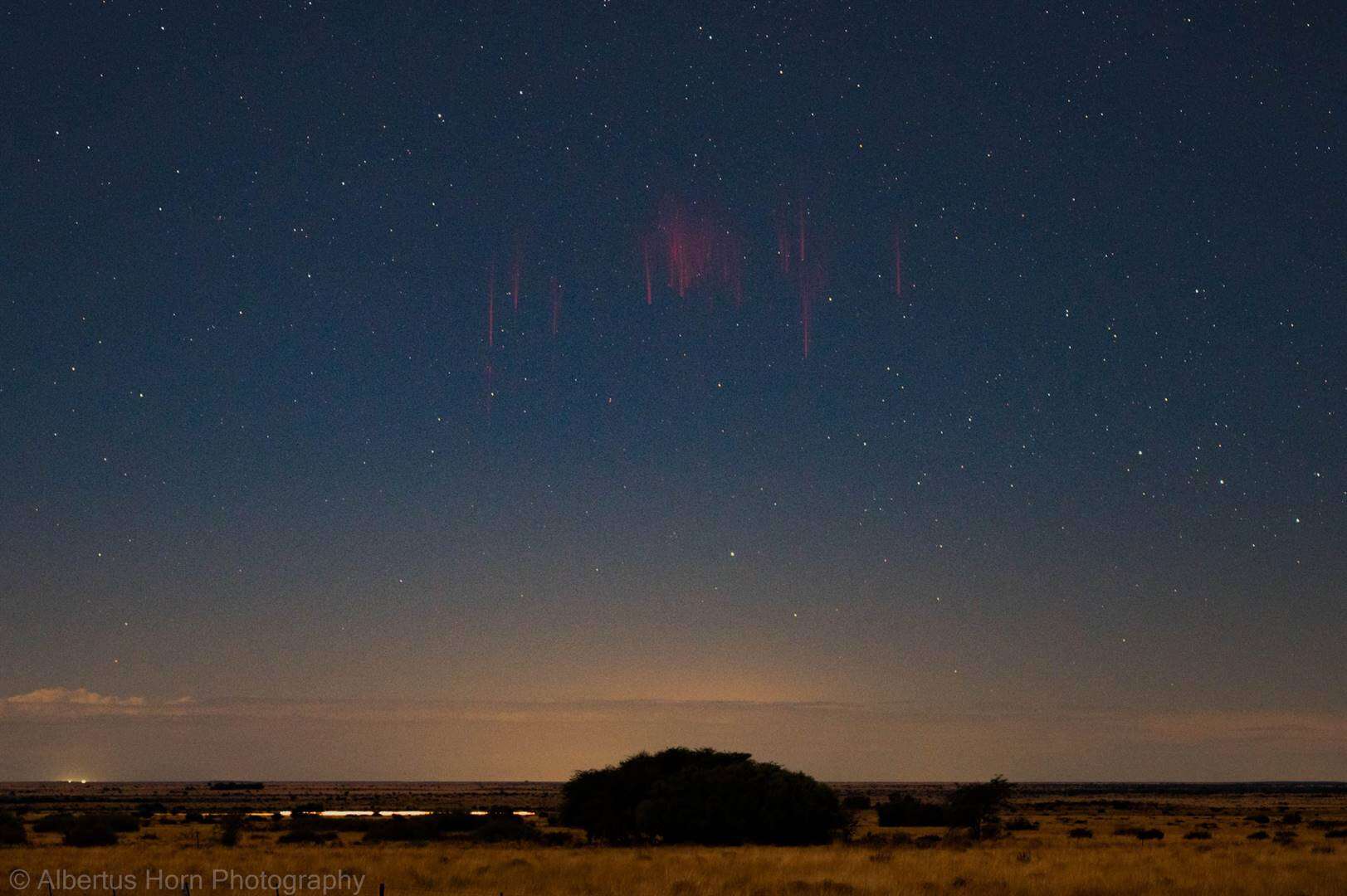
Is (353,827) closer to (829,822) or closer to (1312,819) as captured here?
(829,822)

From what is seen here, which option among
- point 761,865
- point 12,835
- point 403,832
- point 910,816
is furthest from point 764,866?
point 910,816

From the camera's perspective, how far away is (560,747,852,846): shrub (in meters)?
49.1

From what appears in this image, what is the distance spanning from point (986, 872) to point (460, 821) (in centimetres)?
3808

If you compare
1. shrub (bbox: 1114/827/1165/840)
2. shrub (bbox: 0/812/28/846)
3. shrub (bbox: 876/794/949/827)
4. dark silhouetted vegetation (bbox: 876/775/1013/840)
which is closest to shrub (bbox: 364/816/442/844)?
shrub (bbox: 0/812/28/846)

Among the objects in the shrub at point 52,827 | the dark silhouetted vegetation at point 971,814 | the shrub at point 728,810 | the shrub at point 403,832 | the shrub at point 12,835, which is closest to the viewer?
the shrub at point 728,810

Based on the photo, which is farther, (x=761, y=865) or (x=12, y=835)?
(x=12, y=835)

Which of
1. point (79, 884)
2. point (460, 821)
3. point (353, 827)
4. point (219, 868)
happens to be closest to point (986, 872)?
point (219, 868)

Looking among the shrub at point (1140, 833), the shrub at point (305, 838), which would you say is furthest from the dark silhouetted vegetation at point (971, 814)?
the shrub at point (305, 838)

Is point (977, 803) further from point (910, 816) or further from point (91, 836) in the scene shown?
point (91, 836)

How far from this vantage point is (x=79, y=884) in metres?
31.0

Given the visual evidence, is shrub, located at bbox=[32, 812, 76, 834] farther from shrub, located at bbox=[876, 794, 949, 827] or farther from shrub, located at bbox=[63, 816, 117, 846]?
shrub, located at bbox=[876, 794, 949, 827]

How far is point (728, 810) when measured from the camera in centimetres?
4916

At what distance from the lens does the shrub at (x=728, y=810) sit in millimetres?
49094

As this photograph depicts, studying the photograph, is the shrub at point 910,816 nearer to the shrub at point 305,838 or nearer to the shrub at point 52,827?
the shrub at point 305,838
